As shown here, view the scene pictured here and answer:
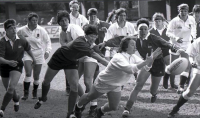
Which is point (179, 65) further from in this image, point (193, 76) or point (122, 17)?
point (122, 17)

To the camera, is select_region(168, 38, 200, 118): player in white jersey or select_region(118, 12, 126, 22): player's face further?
select_region(118, 12, 126, 22): player's face

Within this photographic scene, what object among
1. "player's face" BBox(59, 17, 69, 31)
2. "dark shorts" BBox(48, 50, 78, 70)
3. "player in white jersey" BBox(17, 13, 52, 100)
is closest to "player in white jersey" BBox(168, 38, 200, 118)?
"dark shorts" BBox(48, 50, 78, 70)

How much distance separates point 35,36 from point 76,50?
2.56m

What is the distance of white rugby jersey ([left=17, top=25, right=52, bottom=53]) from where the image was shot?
28.6ft

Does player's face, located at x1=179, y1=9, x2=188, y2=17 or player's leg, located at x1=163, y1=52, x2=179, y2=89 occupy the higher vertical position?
player's face, located at x1=179, y1=9, x2=188, y2=17

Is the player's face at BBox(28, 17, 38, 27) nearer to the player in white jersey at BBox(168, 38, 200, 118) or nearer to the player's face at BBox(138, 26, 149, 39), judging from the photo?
the player's face at BBox(138, 26, 149, 39)

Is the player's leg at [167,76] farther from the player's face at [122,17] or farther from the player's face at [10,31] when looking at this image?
the player's face at [10,31]

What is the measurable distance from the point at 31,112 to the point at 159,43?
111 inches

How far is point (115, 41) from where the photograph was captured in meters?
9.16

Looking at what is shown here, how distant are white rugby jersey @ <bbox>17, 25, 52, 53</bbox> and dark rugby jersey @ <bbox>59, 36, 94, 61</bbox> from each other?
2080 millimetres

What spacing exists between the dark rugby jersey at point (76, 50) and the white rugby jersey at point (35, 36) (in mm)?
2080

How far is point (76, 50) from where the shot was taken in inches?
256

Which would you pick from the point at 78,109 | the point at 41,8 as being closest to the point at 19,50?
the point at 78,109

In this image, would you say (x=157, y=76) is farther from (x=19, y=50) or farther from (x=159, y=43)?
(x=19, y=50)
